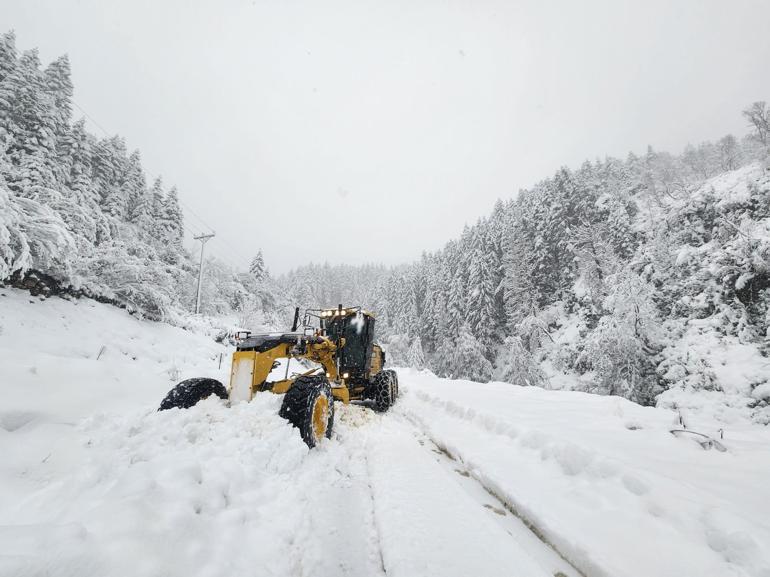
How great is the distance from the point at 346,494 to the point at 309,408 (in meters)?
1.10

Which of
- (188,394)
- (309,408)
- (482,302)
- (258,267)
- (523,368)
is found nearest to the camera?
(309,408)

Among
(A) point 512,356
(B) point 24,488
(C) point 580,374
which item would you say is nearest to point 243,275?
(A) point 512,356

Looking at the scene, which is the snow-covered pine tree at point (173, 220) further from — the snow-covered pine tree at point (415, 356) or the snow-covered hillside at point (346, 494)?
the snow-covered hillside at point (346, 494)

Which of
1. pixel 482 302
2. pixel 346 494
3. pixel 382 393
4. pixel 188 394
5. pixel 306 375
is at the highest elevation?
pixel 482 302

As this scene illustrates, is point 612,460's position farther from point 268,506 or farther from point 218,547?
point 218,547

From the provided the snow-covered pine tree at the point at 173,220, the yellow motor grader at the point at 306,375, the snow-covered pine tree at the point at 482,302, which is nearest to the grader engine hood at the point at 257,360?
the yellow motor grader at the point at 306,375

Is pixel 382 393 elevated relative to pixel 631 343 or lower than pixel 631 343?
lower

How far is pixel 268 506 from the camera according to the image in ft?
9.62

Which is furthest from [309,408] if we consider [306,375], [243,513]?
[243,513]

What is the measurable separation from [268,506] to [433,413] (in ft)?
18.2

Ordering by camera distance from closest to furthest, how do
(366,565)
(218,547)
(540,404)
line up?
(218,547)
(366,565)
(540,404)

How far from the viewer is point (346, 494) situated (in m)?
3.56

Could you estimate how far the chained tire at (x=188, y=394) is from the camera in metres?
4.57

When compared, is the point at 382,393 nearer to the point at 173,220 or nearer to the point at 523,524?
the point at 523,524
